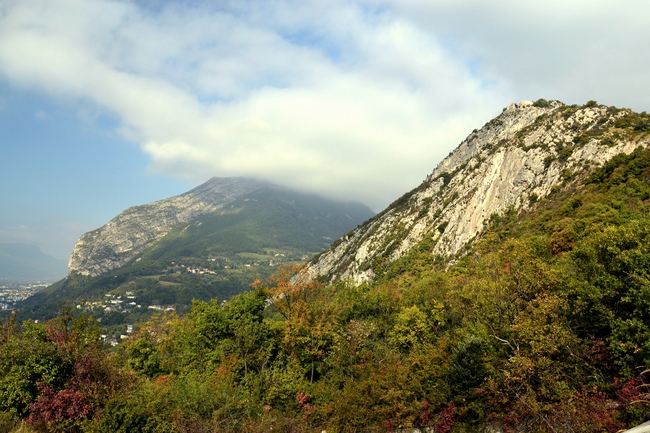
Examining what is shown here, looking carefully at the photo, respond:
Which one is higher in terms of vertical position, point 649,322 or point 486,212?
point 486,212

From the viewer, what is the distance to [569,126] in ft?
250

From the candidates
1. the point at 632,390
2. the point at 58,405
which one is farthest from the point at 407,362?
the point at 58,405

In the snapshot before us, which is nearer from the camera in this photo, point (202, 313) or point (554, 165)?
point (202, 313)

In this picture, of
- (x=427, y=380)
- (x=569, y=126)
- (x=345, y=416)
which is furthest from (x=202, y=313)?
(x=569, y=126)

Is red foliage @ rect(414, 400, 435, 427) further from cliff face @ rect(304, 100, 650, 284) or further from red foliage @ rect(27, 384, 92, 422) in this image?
cliff face @ rect(304, 100, 650, 284)

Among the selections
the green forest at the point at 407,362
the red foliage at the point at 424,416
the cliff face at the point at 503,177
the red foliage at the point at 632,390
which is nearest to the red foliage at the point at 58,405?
the green forest at the point at 407,362

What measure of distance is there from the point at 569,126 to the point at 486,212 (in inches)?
1228

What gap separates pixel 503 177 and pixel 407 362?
68526 millimetres

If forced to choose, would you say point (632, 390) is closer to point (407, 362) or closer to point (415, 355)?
point (415, 355)

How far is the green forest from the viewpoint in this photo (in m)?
15.0

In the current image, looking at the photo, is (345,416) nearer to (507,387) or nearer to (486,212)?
(507,387)

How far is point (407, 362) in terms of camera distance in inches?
1114

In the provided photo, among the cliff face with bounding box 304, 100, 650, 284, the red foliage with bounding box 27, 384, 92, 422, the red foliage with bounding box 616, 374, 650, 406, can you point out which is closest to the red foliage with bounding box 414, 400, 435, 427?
the red foliage with bounding box 616, 374, 650, 406

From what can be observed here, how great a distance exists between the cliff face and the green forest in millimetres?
13165
